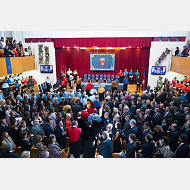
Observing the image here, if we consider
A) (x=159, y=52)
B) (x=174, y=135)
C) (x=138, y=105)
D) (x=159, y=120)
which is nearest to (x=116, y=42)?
(x=159, y=52)

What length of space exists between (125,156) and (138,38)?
1094cm

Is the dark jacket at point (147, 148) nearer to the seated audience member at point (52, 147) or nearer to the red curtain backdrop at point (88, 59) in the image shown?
the seated audience member at point (52, 147)

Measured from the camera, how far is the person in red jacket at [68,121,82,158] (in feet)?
14.8

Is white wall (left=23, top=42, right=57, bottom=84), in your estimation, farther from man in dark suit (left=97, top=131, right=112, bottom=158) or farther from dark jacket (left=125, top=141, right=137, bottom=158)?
dark jacket (left=125, top=141, right=137, bottom=158)

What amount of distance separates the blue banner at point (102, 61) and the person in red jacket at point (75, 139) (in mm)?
12703

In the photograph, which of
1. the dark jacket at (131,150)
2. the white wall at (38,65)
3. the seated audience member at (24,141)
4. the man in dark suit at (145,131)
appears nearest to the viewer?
the dark jacket at (131,150)

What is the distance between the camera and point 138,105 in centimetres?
695

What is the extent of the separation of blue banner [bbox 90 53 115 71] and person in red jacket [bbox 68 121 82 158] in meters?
12.7

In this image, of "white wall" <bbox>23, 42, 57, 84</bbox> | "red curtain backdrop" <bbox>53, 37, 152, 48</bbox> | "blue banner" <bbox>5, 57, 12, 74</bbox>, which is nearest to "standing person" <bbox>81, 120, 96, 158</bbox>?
"blue banner" <bbox>5, 57, 12, 74</bbox>

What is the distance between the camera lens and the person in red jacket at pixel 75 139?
14.8ft

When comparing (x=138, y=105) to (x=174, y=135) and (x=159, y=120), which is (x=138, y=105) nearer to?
A: (x=159, y=120)
